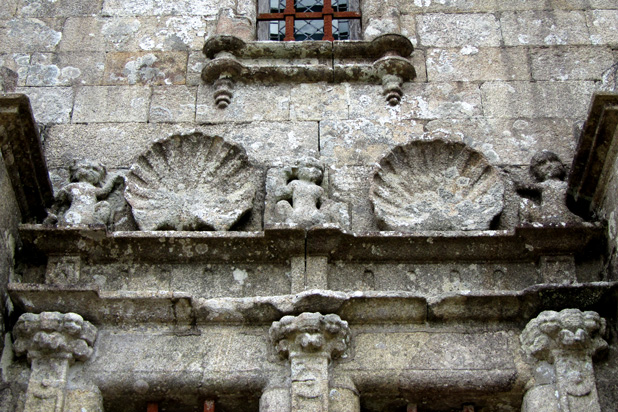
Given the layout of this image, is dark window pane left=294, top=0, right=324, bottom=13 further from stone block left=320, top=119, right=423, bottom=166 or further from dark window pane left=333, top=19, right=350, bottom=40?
stone block left=320, top=119, right=423, bottom=166

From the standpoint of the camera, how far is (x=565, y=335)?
5.41 metres

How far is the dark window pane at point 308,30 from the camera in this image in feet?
25.8

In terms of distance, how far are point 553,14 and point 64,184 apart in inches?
155

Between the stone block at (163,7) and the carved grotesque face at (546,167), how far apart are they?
9.20 ft

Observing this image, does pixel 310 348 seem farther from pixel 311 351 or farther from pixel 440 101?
pixel 440 101

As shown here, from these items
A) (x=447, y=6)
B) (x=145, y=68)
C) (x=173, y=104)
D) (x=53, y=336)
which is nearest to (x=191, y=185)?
(x=173, y=104)

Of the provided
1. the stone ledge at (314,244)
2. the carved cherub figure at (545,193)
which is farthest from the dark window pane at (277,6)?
the stone ledge at (314,244)

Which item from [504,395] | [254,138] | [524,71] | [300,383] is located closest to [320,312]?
[300,383]

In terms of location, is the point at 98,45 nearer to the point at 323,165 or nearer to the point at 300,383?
the point at 323,165

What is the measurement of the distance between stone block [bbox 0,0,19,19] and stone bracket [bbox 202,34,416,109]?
5.44 ft

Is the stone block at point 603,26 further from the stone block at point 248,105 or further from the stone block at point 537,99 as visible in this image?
the stone block at point 248,105

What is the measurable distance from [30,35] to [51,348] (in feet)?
10.1

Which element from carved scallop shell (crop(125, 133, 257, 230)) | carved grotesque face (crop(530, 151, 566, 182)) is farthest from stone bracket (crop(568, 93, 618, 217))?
carved scallop shell (crop(125, 133, 257, 230))

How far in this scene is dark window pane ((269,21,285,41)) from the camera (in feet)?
25.9
